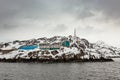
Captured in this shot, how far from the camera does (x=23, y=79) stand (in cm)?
7781

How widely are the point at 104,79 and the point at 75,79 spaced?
403 inches

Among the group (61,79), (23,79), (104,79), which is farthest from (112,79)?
(23,79)

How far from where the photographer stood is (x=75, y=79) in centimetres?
8031

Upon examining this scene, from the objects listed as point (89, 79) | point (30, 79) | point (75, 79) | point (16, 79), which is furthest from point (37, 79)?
point (89, 79)

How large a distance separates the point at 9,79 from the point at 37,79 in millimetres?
9645

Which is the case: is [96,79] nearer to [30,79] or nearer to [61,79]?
[61,79]

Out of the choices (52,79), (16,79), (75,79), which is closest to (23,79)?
(16,79)

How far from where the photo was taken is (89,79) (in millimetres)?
81562

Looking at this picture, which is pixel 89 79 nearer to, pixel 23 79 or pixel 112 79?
pixel 112 79

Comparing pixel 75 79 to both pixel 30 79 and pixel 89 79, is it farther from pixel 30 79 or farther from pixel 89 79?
pixel 30 79

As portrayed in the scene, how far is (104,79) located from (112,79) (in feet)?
10.4

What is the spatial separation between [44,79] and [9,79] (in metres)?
12.0

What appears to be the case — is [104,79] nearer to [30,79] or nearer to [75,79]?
[75,79]

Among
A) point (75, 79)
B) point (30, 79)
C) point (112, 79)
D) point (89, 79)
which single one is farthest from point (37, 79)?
point (112, 79)
